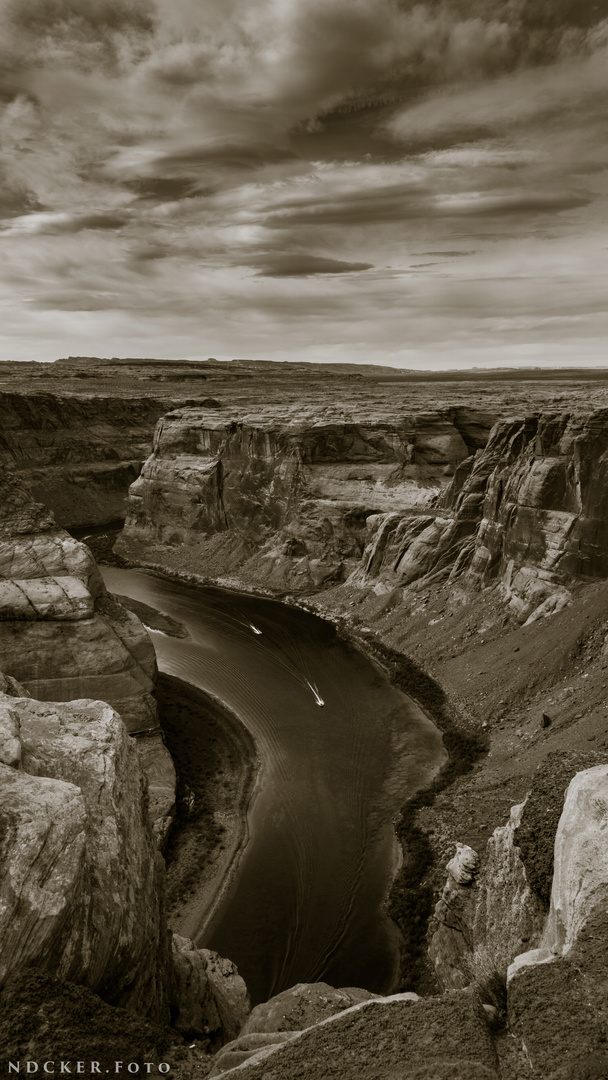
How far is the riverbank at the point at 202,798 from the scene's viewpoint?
29688mm

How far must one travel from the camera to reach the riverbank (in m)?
29.7

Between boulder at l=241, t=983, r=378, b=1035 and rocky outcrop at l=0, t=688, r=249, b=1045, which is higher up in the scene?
rocky outcrop at l=0, t=688, r=249, b=1045

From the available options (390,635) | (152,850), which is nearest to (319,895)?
A: (152,850)

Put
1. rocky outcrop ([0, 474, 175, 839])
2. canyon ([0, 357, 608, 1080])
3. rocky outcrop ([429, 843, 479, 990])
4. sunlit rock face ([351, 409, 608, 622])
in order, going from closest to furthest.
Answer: canyon ([0, 357, 608, 1080]), rocky outcrop ([429, 843, 479, 990]), rocky outcrop ([0, 474, 175, 839]), sunlit rock face ([351, 409, 608, 622])

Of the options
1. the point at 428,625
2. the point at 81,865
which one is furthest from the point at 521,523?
the point at 81,865

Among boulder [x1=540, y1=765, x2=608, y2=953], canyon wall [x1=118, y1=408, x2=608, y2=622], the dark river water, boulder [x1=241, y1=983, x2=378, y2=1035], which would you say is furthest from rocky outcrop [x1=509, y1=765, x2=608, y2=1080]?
canyon wall [x1=118, y1=408, x2=608, y2=622]

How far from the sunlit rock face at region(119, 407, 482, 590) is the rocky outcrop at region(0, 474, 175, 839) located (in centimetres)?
3131

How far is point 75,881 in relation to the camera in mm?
15023

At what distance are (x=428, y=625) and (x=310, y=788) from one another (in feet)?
66.6

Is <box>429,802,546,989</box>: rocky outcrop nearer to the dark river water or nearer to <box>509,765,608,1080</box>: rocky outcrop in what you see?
<box>509,765,608,1080</box>: rocky outcrop

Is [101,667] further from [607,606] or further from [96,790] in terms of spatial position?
[607,606]

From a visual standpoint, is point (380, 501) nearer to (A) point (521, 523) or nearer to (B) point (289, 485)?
(B) point (289, 485)

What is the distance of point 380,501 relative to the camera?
69250mm

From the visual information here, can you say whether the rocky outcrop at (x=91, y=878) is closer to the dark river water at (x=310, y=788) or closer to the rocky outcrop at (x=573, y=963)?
the dark river water at (x=310, y=788)
